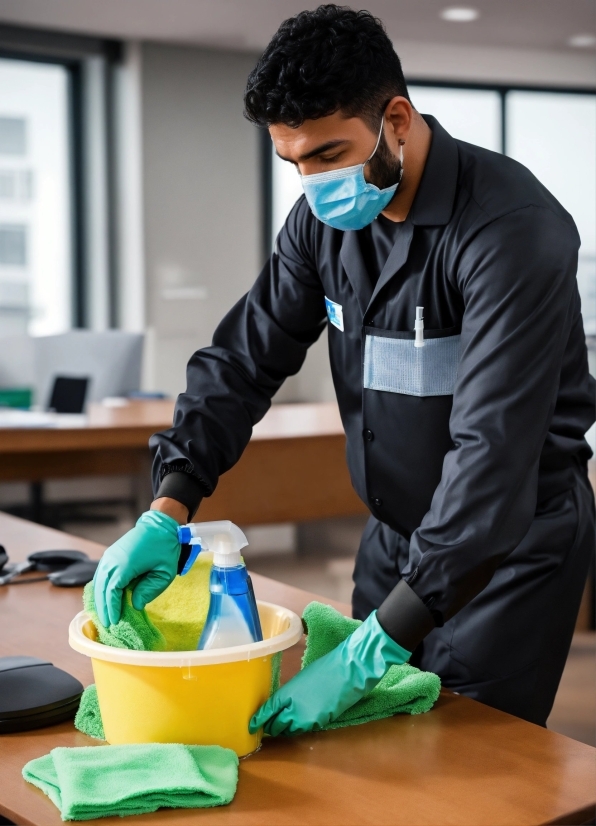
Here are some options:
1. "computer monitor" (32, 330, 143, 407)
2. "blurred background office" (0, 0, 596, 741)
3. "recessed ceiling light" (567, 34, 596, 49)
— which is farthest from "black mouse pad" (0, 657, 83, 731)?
"recessed ceiling light" (567, 34, 596, 49)

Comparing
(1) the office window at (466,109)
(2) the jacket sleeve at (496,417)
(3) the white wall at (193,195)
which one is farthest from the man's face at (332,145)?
(1) the office window at (466,109)

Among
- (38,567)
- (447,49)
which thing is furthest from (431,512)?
(447,49)

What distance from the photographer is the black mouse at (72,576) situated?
1.51 m

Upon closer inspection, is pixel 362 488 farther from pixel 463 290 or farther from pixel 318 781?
pixel 318 781

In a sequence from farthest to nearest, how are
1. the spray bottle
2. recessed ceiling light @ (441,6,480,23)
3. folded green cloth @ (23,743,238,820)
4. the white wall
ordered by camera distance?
1. the white wall
2. recessed ceiling light @ (441,6,480,23)
3. the spray bottle
4. folded green cloth @ (23,743,238,820)

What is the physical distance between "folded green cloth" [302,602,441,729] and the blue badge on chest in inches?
16.9

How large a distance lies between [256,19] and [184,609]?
5204 millimetres

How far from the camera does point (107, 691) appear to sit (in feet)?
3.14

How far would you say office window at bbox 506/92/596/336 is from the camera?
7.19m

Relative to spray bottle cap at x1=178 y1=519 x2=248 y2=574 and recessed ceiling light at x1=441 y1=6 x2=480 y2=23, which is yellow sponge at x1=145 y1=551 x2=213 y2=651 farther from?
recessed ceiling light at x1=441 y1=6 x2=480 y2=23

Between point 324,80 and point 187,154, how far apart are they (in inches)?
215

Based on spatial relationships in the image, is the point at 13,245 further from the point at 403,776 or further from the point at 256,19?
the point at 403,776

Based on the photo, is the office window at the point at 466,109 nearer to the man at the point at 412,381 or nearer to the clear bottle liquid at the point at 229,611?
the man at the point at 412,381

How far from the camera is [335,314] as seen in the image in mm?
1391
